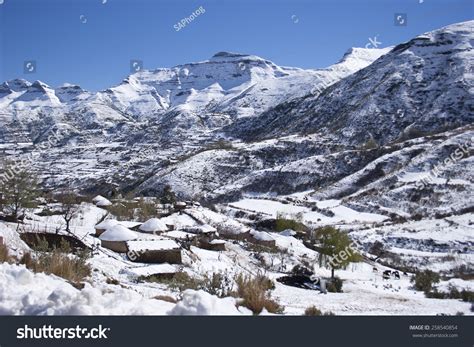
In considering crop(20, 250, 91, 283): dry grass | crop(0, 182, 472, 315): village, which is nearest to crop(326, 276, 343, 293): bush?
crop(0, 182, 472, 315): village

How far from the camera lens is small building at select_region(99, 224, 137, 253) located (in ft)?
96.2

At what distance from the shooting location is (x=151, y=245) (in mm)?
29188

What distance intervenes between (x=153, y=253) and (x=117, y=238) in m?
3.19

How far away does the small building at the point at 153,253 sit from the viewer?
27.8 metres

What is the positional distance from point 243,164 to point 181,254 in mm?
81449

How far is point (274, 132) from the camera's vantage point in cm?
16275

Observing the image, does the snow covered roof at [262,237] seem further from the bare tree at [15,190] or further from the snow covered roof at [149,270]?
the bare tree at [15,190]

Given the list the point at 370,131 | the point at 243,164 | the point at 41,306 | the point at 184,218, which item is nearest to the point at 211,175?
the point at 243,164

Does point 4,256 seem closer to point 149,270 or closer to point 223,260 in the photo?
point 149,270

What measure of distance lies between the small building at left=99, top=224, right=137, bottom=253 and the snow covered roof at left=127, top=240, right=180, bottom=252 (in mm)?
686

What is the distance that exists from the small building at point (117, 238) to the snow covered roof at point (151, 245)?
27.0 inches

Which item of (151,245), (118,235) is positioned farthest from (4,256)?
(118,235)

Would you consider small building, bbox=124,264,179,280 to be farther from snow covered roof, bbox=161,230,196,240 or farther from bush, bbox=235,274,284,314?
snow covered roof, bbox=161,230,196,240

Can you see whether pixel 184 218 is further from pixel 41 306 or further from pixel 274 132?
pixel 274 132
